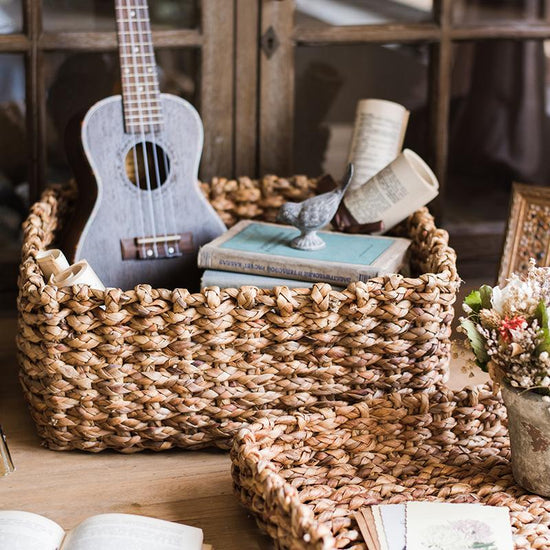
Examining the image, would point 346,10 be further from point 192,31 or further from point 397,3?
point 192,31

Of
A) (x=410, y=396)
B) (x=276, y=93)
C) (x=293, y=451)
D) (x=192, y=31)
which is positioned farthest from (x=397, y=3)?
(x=293, y=451)

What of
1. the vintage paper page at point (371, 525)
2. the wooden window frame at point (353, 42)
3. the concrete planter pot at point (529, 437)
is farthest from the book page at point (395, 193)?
the vintage paper page at point (371, 525)

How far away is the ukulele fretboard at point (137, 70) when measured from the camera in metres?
1.51

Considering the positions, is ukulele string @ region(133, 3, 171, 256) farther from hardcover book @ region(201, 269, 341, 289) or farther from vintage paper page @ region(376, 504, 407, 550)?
vintage paper page @ region(376, 504, 407, 550)

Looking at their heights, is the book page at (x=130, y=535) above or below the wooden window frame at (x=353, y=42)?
below

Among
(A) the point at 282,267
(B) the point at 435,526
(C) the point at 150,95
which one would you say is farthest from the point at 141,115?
(B) the point at 435,526

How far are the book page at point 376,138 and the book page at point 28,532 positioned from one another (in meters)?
0.84

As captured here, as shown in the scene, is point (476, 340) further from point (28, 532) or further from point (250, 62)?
point (250, 62)

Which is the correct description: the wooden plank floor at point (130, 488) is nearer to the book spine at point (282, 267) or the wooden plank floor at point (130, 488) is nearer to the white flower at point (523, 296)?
the book spine at point (282, 267)

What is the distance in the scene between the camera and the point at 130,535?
3.48 ft

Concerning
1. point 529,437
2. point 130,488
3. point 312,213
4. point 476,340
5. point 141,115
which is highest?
point 141,115

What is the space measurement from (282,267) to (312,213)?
10 centimetres

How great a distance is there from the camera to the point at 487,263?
1.96 meters

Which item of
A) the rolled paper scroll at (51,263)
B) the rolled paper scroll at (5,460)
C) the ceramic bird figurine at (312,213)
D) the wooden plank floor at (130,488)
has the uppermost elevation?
the ceramic bird figurine at (312,213)
